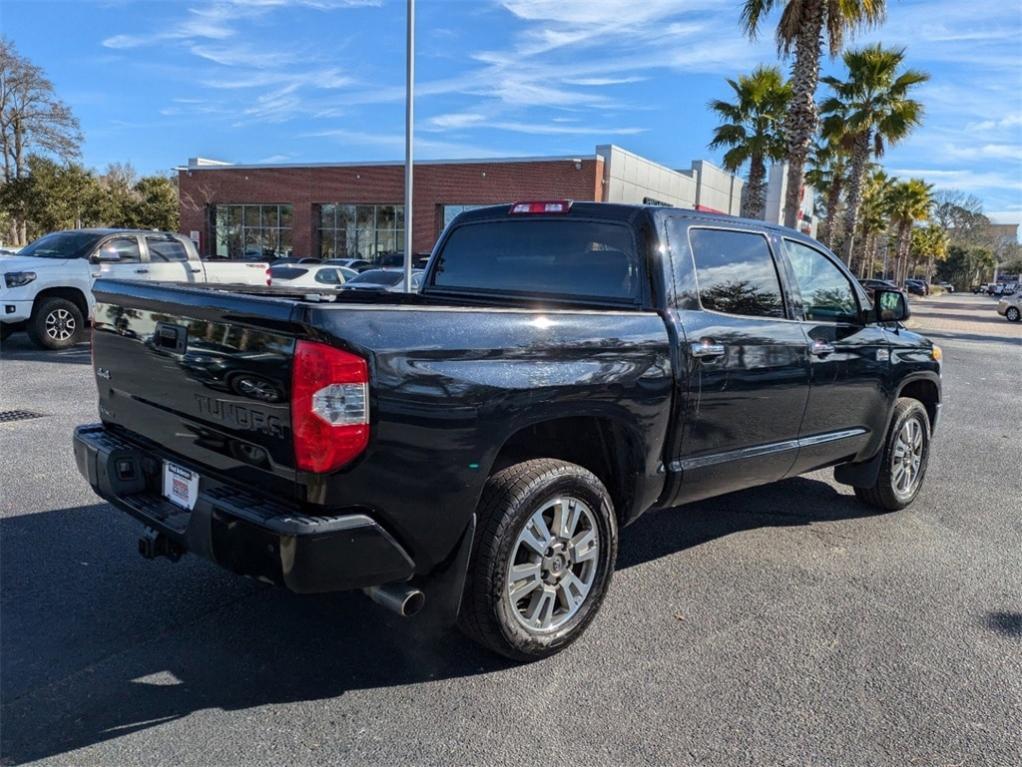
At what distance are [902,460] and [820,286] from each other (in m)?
1.59

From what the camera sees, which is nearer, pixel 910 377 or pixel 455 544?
pixel 455 544

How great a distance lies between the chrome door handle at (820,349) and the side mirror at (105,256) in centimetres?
1086

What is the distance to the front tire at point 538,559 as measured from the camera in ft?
10.3

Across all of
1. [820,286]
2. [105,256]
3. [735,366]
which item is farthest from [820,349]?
[105,256]

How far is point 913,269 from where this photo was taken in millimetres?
125500

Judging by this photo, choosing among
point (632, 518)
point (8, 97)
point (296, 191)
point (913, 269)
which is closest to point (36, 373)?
point (632, 518)

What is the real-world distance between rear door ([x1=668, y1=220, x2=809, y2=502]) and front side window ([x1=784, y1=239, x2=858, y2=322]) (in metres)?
0.26

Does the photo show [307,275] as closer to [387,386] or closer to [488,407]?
[488,407]

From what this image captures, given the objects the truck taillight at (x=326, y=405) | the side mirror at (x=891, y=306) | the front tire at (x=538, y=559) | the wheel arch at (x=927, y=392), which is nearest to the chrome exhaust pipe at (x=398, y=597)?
the front tire at (x=538, y=559)

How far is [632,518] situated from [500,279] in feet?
5.24

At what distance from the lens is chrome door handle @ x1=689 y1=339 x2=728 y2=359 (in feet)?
12.6

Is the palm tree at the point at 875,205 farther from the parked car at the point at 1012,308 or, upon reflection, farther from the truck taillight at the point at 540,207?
the truck taillight at the point at 540,207

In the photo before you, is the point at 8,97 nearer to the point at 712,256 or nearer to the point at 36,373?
the point at 36,373

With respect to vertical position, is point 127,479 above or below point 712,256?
below
